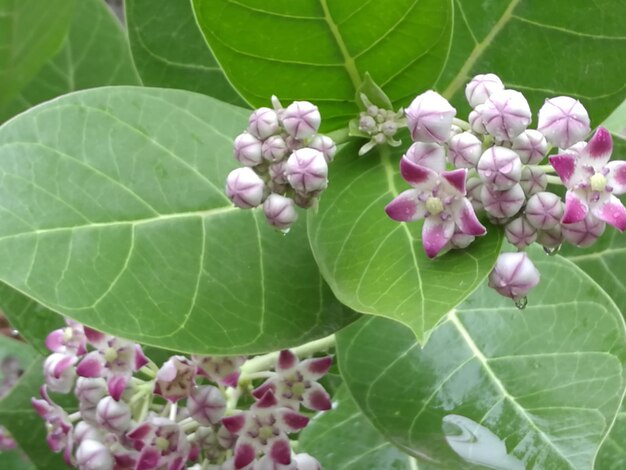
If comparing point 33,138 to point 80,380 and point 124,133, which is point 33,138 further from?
point 80,380

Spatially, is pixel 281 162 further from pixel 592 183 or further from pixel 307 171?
pixel 592 183

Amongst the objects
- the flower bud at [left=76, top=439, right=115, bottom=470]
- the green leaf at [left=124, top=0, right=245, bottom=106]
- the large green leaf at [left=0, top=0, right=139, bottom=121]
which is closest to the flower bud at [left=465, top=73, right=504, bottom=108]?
the green leaf at [left=124, top=0, right=245, bottom=106]

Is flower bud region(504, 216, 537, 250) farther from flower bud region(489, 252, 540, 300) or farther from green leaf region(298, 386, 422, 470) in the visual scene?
green leaf region(298, 386, 422, 470)

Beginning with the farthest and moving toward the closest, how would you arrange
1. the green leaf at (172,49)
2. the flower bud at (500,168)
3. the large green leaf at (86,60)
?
the large green leaf at (86,60)
the green leaf at (172,49)
the flower bud at (500,168)

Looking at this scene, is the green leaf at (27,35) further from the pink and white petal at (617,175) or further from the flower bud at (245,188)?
the pink and white petal at (617,175)

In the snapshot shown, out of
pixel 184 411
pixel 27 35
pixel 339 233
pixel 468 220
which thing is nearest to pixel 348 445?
pixel 184 411

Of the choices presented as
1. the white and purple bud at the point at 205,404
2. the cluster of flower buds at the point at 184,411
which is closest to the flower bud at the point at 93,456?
the cluster of flower buds at the point at 184,411

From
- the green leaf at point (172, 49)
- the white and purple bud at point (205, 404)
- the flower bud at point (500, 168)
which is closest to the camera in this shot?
the flower bud at point (500, 168)
